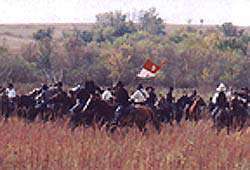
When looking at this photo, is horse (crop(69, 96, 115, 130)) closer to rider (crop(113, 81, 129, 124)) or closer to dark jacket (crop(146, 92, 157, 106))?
rider (crop(113, 81, 129, 124))

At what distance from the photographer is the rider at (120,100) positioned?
17036 mm

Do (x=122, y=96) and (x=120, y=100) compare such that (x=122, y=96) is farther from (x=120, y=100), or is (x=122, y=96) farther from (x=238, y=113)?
(x=238, y=113)

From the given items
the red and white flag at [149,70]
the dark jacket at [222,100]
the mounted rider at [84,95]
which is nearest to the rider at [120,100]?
the mounted rider at [84,95]

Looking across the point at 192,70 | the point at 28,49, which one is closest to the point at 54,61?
the point at 28,49

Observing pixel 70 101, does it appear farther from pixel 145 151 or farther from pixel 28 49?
pixel 28 49

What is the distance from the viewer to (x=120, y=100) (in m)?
17.2

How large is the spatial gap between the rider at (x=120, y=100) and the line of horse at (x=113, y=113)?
11 centimetres

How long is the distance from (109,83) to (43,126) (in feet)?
143

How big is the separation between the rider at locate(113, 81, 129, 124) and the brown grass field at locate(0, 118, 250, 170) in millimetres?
970

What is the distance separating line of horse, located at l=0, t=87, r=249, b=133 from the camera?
1744cm

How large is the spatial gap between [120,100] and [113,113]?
698mm

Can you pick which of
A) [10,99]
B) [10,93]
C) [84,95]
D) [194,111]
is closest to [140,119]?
[84,95]

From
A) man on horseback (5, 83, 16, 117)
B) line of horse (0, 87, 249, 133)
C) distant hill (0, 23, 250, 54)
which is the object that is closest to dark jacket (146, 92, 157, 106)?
line of horse (0, 87, 249, 133)

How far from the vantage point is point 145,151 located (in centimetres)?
1198
